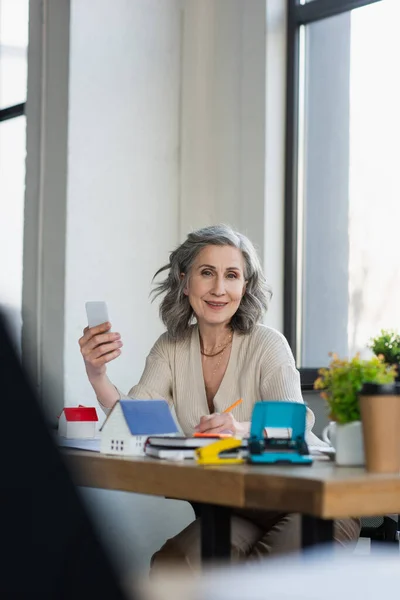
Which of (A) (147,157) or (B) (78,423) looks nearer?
(B) (78,423)

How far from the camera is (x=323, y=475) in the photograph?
5.00ft

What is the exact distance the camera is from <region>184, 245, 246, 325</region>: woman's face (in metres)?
2.76

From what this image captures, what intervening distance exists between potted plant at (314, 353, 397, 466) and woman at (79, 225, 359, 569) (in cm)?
61

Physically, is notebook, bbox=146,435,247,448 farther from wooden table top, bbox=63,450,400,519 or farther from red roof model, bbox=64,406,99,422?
red roof model, bbox=64,406,99,422

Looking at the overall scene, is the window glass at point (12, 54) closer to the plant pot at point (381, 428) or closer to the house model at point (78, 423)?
the house model at point (78, 423)

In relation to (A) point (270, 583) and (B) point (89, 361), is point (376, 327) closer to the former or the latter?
(B) point (89, 361)

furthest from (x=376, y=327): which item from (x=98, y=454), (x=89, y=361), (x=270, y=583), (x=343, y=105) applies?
(x=270, y=583)

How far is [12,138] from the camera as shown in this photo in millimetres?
5105

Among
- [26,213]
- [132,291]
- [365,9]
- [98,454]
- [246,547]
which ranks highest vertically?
[365,9]

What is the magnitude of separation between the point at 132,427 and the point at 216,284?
0.92 metres

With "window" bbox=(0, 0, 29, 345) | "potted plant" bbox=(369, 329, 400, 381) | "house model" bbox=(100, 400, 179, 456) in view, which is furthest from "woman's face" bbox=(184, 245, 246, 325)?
"window" bbox=(0, 0, 29, 345)

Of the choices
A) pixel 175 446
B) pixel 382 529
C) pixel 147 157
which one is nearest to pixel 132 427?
pixel 175 446

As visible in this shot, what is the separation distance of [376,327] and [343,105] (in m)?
1.04

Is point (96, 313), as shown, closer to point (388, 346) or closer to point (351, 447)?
point (351, 447)
